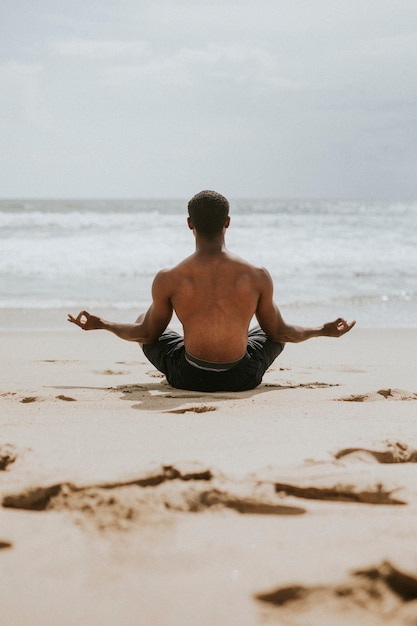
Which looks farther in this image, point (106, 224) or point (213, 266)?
point (106, 224)

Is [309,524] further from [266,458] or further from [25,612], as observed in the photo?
[25,612]

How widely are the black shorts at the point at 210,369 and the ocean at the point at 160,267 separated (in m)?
3.34

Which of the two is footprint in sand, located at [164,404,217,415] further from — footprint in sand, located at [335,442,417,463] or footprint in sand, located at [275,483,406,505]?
footprint in sand, located at [275,483,406,505]

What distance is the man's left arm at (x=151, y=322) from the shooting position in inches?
153

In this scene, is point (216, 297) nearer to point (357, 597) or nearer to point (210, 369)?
point (210, 369)

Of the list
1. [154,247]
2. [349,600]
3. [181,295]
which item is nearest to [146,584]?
[349,600]

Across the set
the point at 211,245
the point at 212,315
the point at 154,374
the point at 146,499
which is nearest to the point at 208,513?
the point at 146,499

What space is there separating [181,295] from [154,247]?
13162 millimetres

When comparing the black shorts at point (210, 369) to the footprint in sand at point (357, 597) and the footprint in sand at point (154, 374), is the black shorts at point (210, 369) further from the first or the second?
the footprint in sand at point (357, 597)

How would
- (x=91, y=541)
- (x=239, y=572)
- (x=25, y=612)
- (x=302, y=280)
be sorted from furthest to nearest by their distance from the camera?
(x=302, y=280) → (x=91, y=541) → (x=239, y=572) → (x=25, y=612)

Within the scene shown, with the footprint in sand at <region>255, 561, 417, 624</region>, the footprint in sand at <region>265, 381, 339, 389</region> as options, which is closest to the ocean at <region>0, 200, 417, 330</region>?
the footprint in sand at <region>265, 381, 339, 389</region>

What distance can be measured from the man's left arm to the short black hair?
0.30 meters

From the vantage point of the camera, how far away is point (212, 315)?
12.6 ft

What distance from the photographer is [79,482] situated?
2.15 meters
